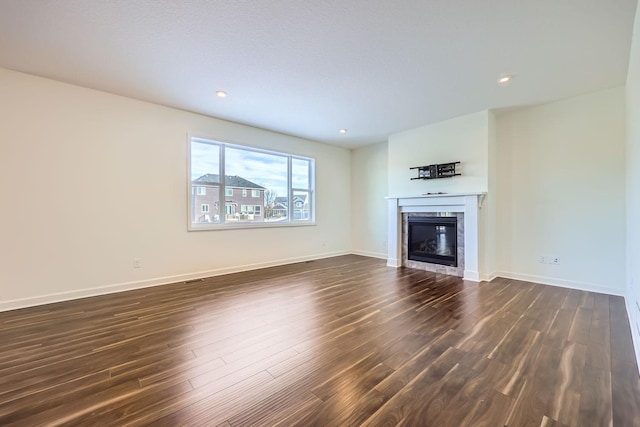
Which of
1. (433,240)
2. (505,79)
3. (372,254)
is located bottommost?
(372,254)

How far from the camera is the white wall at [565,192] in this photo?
3.41m

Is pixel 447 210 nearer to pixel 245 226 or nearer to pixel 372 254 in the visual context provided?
pixel 372 254

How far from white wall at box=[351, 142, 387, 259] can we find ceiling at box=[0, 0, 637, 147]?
2324mm

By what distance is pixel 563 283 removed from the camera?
12.3 ft

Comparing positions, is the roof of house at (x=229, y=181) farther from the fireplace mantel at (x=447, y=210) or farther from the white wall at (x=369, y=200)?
the fireplace mantel at (x=447, y=210)

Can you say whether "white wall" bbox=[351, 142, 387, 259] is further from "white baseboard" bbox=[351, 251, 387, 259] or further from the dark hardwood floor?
the dark hardwood floor

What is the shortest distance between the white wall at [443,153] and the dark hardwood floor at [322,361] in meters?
1.88

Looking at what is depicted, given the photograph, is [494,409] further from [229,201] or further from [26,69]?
[26,69]

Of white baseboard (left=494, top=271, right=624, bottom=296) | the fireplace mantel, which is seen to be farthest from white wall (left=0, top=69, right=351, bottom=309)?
white baseboard (left=494, top=271, right=624, bottom=296)

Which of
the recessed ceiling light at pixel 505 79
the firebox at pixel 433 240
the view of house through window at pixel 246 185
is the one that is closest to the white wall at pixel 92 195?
the view of house through window at pixel 246 185

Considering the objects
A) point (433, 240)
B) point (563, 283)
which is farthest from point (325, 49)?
point (563, 283)

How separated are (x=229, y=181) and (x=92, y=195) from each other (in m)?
1.91

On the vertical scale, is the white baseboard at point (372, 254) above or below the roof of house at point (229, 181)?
below

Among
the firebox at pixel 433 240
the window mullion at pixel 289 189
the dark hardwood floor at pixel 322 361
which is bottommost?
the dark hardwood floor at pixel 322 361
